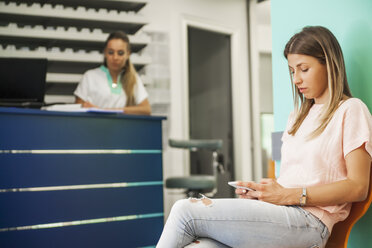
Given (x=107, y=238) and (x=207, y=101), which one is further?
(x=207, y=101)

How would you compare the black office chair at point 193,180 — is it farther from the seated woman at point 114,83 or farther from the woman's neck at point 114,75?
the woman's neck at point 114,75

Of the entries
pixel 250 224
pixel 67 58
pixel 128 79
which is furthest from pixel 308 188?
pixel 67 58

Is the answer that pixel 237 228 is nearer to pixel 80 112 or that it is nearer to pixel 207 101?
pixel 80 112

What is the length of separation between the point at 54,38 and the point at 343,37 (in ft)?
10.9

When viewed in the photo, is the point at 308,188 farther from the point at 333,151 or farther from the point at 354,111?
the point at 354,111

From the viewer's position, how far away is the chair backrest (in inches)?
57.8

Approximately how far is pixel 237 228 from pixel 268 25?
6.82 m

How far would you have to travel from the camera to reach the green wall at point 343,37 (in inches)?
66.6

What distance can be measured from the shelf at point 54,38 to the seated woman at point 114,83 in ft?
2.56

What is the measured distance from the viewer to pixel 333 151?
147cm

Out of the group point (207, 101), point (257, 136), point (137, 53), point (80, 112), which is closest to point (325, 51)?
point (80, 112)

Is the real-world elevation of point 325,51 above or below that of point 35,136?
above

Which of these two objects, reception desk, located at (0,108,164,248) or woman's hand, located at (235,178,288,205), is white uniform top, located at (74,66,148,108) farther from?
woman's hand, located at (235,178,288,205)

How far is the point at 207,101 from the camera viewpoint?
21.6 ft
